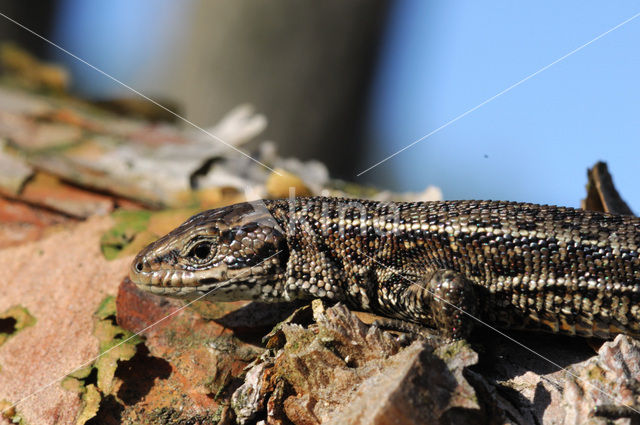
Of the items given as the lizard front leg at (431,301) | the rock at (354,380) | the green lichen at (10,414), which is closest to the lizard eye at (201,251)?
the rock at (354,380)

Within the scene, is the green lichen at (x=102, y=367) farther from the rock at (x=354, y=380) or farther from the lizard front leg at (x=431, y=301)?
the lizard front leg at (x=431, y=301)

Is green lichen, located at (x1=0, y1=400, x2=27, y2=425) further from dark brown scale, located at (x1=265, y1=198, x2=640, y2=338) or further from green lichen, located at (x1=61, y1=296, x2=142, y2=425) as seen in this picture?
dark brown scale, located at (x1=265, y1=198, x2=640, y2=338)

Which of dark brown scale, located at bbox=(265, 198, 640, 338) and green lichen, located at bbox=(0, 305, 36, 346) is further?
green lichen, located at bbox=(0, 305, 36, 346)

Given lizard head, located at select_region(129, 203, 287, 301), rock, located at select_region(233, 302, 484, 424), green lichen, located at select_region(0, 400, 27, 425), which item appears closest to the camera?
rock, located at select_region(233, 302, 484, 424)

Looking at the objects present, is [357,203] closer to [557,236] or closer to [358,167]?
[557,236]

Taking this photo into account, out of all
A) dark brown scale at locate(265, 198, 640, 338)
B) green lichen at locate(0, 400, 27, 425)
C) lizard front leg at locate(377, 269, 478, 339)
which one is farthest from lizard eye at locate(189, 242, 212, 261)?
green lichen at locate(0, 400, 27, 425)

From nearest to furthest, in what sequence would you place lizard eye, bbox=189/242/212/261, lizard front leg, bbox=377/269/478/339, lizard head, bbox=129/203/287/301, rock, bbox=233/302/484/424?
rock, bbox=233/302/484/424 < lizard front leg, bbox=377/269/478/339 < lizard head, bbox=129/203/287/301 < lizard eye, bbox=189/242/212/261

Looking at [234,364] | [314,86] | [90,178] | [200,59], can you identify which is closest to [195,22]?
[200,59]
